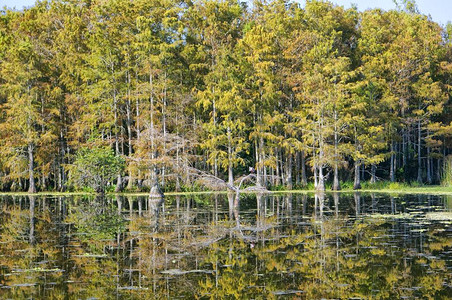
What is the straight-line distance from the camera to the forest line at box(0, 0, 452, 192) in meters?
45.9

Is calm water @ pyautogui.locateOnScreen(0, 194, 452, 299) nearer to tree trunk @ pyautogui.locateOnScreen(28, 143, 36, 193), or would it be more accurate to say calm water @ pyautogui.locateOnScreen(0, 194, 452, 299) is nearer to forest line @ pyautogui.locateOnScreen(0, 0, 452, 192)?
forest line @ pyautogui.locateOnScreen(0, 0, 452, 192)

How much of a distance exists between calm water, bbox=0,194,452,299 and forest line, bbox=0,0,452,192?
2126 centimetres

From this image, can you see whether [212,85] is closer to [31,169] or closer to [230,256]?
[31,169]

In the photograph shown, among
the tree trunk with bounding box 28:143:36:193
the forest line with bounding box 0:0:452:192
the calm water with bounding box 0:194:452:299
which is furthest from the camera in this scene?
the tree trunk with bounding box 28:143:36:193

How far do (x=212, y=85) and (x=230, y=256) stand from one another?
3419 cm

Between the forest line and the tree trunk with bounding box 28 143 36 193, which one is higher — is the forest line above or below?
above

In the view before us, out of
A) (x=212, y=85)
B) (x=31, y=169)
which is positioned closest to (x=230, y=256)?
(x=212, y=85)

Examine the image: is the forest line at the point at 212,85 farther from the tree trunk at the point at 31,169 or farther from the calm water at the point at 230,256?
the calm water at the point at 230,256

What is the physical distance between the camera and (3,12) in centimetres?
5769

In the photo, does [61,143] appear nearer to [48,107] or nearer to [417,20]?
[48,107]

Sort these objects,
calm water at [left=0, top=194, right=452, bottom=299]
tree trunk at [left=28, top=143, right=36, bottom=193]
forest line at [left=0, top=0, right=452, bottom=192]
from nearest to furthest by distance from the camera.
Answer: calm water at [left=0, top=194, right=452, bottom=299] → forest line at [left=0, top=0, right=452, bottom=192] → tree trunk at [left=28, top=143, right=36, bottom=193]

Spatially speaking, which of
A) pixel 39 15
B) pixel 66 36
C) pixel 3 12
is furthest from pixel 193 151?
pixel 3 12

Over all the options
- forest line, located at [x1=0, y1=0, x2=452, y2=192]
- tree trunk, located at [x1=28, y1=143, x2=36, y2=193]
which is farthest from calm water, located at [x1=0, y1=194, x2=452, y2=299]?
tree trunk, located at [x1=28, y1=143, x2=36, y2=193]

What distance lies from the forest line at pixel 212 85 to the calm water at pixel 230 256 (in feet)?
69.7
